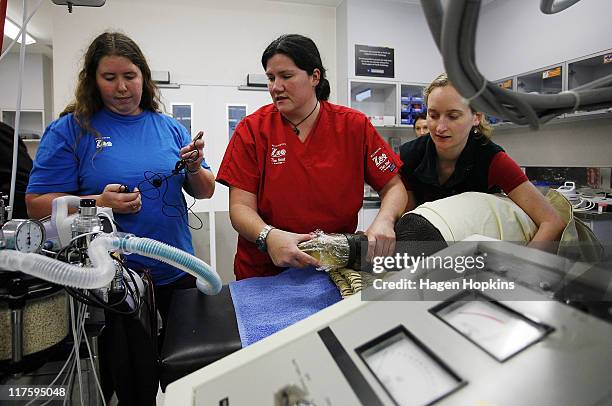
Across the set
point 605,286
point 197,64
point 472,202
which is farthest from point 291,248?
point 197,64

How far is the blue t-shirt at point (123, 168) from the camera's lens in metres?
1.25

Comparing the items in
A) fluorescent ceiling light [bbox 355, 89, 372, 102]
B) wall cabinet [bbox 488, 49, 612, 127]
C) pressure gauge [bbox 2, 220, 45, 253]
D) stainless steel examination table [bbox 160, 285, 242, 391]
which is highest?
fluorescent ceiling light [bbox 355, 89, 372, 102]

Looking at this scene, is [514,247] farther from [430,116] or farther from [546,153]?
[546,153]

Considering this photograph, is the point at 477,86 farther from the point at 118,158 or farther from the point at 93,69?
the point at 93,69

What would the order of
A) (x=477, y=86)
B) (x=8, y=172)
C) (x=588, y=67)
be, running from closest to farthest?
(x=477, y=86) < (x=8, y=172) < (x=588, y=67)

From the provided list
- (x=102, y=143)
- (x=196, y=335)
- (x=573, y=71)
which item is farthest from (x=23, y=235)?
(x=573, y=71)

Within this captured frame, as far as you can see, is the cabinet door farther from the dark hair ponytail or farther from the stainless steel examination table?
the stainless steel examination table

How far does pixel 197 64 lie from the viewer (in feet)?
12.5

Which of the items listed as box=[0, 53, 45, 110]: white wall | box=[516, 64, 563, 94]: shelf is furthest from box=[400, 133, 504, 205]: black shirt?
box=[0, 53, 45, 110]: white wall

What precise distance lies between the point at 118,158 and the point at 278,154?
549 millimetres

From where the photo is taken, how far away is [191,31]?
3781 millimetres

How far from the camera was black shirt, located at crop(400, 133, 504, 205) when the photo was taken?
1113 mm

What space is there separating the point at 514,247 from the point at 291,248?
57 cm

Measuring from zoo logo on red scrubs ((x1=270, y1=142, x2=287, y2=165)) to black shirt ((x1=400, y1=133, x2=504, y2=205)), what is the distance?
0.42 meters
